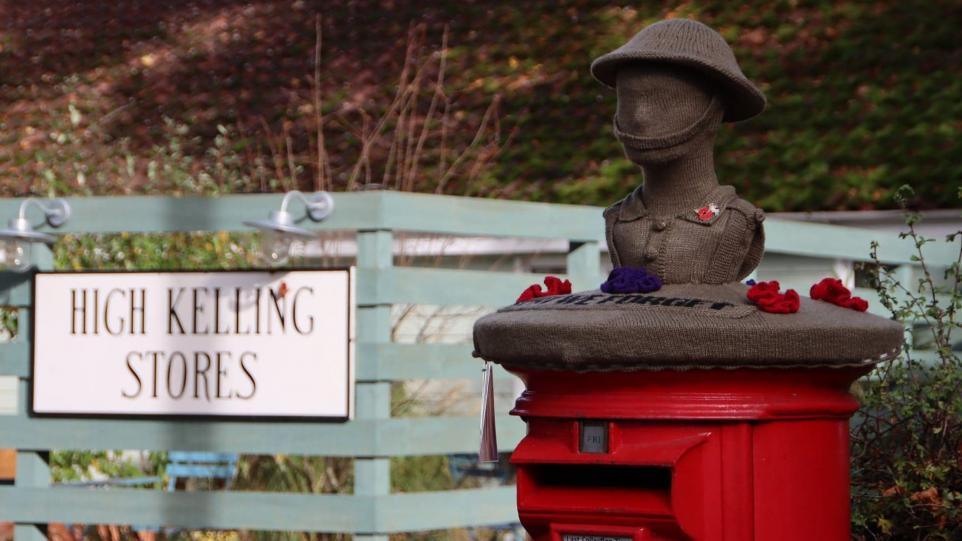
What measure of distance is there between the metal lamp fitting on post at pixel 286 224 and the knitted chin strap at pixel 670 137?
10.7 ft

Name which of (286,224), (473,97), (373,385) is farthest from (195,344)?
(473,97)

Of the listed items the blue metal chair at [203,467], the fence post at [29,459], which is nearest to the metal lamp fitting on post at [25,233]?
the fence post at [29,459]

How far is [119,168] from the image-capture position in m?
10.7

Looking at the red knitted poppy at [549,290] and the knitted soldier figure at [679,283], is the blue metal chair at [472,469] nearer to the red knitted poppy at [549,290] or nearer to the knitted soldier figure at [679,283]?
the red knitted poppy at [549,290]

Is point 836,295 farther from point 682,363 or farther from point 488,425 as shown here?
point 488,425

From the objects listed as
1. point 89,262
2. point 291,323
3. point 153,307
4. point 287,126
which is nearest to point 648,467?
point 291,323

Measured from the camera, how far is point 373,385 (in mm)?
6602

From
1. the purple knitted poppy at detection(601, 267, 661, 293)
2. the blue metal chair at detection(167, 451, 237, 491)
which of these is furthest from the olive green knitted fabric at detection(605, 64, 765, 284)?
the blue metal chair at detection(167, 451, 237, 491)

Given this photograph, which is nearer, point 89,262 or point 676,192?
point 676,192

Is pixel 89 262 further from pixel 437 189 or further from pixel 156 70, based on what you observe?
pixel 156 70

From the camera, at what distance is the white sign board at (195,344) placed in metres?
6.62

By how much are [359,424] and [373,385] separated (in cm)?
18

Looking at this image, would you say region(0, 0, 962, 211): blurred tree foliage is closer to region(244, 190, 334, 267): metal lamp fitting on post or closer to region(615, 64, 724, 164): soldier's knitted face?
region(244, 190, 334, 267): metal lamp fitting on post

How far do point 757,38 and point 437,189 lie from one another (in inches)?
108
